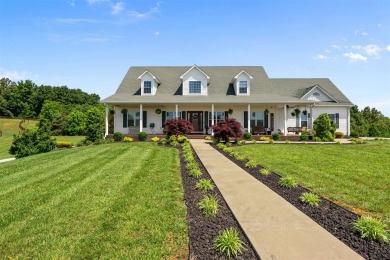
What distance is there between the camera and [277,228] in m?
3.71

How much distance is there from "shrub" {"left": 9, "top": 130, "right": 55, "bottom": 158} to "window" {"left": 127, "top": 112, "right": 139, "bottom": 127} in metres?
7.30

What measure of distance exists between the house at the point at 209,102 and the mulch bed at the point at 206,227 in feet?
53.2

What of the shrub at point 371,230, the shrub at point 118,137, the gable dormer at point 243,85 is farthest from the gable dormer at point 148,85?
the shrub at point 371,230

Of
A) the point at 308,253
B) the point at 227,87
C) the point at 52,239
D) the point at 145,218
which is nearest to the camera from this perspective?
the point at 308,253

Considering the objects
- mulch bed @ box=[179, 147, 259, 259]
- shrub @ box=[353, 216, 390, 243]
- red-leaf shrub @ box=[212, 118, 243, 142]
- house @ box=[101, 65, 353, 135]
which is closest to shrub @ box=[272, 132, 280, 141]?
house @ box=[101, 65, 353, 135]

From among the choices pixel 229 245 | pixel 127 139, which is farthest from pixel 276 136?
pixel 229 245

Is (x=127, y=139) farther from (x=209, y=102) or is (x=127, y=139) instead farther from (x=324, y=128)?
(x=324, y=128)

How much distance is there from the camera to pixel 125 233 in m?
3.67

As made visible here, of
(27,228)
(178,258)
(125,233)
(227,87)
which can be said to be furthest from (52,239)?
(227,87)

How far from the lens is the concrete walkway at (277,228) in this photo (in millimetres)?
3039

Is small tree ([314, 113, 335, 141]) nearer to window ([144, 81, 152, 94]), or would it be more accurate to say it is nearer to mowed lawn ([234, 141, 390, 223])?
mowed lawn ([234, 141, 390, 223])

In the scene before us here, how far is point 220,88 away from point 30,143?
53.5ft

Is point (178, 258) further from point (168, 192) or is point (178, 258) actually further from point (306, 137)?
point (306, 137)

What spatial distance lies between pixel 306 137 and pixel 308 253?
19.1 m
